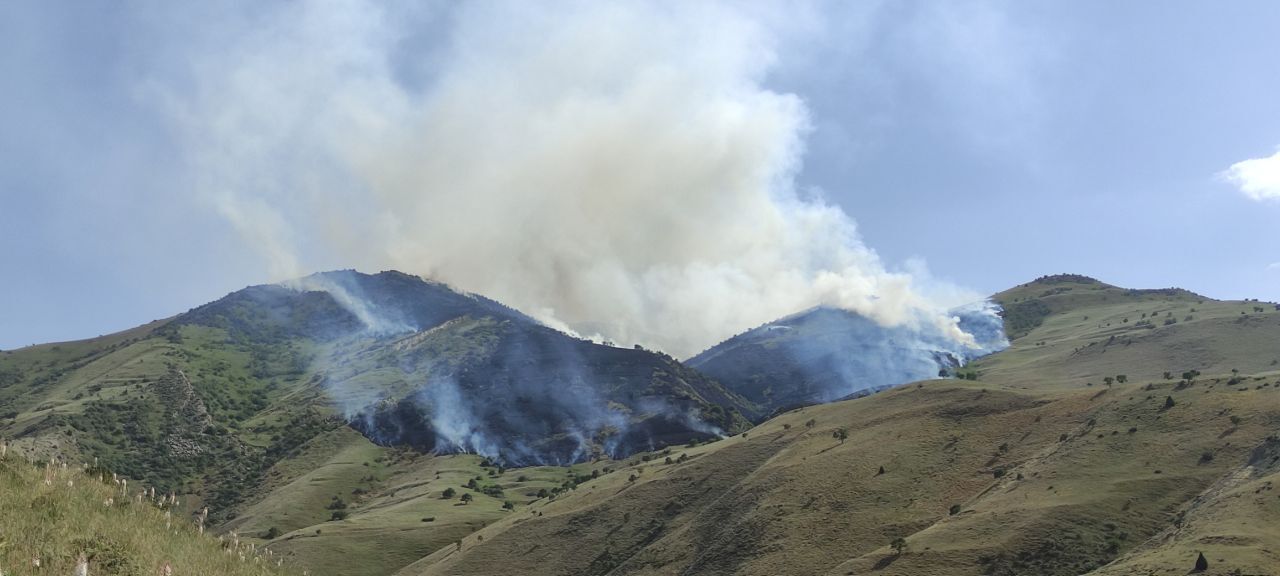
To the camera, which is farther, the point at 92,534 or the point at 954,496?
the point at 954,496

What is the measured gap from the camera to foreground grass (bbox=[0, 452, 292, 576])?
59.6ft

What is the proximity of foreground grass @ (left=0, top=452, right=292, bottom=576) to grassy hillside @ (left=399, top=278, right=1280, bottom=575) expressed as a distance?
70.5m

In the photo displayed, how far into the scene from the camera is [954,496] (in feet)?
379

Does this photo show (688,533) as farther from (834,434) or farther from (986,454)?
(986,454)

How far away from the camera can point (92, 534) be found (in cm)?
2042

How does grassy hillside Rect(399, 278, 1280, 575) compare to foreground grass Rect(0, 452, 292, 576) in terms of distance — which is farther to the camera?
grassy hillside Rect(399, 278, 1280, 575)

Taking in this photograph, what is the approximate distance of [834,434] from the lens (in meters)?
148

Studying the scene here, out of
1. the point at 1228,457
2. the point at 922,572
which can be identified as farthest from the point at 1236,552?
the point at 1228,457

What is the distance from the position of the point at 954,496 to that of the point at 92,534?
108572 mm

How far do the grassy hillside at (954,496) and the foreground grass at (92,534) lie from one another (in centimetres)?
7050

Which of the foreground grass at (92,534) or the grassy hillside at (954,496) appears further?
the grassy hillside at (954,496)

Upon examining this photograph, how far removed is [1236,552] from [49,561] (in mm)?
78691

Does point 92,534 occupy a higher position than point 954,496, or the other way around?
point 92,534

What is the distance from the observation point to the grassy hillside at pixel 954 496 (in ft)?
295
